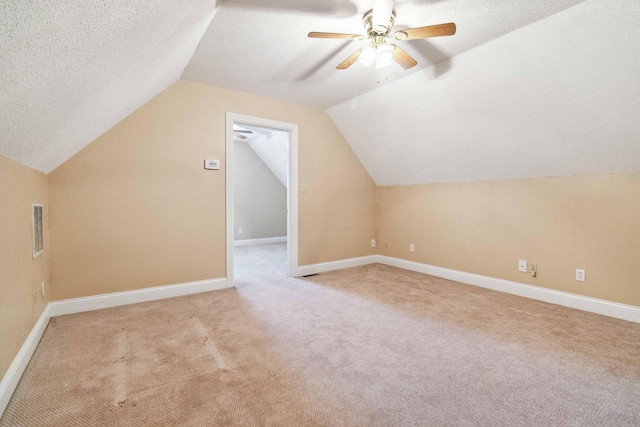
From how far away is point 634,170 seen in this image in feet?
8.20

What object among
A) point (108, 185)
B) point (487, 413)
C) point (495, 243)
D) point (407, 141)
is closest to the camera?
point (487, 413)

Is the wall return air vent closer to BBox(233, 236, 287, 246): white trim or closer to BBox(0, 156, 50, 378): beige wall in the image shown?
BBox(0, 156, 50, 378): beige wall

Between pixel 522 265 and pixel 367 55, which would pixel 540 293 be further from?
pixel 367 55

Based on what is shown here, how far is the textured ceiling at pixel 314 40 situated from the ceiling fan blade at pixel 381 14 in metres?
0.16

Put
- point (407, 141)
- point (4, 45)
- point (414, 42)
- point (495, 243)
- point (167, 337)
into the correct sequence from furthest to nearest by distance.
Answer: point (407, 141)
point (495, 243)
point (414, 42)
point (167, 337)
point (4, 45)

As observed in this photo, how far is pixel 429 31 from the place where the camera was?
188 cm

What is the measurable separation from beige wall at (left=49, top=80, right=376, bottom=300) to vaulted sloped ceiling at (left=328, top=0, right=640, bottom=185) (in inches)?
61.6

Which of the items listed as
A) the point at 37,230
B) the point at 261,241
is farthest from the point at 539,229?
the point at 261,241

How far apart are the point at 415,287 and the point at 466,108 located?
206cm

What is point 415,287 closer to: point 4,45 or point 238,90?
point 238,90

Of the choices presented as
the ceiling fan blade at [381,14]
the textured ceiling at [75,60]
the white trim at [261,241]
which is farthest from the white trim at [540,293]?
the white trim at [261,241]

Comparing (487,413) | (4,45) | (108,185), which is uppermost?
(4,45)

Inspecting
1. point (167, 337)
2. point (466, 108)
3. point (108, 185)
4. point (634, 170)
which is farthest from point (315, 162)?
point (634, 170)

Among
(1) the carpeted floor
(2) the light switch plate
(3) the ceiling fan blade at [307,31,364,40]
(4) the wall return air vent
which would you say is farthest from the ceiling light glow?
(4) the wall return air vent
